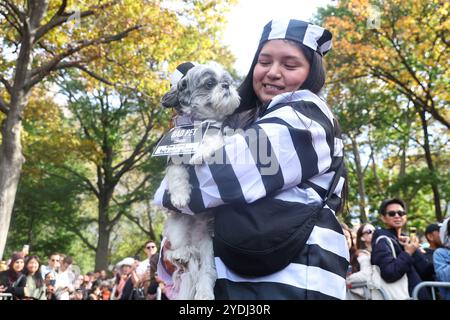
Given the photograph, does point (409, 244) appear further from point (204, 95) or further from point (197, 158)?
point (197, 158)

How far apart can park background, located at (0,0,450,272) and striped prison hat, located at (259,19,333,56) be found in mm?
714

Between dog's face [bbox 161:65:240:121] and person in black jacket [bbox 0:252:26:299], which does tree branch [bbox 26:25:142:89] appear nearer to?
person in black jacket [bbox 0:252:26:299]

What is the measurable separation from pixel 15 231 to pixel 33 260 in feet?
65.1

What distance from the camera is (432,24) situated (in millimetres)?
12383

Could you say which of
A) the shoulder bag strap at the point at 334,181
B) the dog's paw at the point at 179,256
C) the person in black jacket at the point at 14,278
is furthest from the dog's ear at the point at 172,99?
the person in black jacket at the point at 14,278

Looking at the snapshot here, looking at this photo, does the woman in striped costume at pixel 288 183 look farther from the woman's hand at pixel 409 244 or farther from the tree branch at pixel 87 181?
the tree branch at pixel 87 181

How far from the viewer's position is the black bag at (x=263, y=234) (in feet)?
5.63

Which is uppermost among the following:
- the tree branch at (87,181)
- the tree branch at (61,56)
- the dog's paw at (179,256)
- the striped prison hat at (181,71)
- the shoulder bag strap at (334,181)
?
the tree branch at (87,181)

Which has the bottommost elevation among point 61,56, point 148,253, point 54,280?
point 54,280

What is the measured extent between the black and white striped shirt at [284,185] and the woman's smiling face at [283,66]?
21 centimetres

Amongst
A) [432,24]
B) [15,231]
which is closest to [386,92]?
[432,24]

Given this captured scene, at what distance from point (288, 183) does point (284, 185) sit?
0.02 meters

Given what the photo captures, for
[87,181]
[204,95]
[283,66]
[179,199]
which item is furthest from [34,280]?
[87,181]

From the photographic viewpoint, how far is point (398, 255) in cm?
519
